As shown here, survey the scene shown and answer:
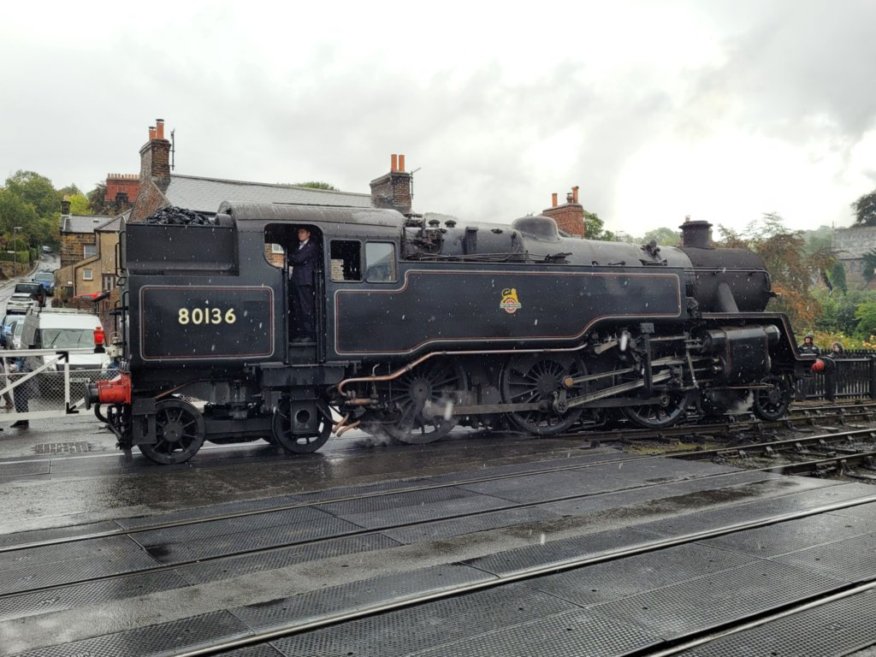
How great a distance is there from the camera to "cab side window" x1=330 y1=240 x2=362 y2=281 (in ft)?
32.2

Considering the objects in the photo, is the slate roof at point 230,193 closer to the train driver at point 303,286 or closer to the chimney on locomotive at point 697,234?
the chimney on locomotive at point 697,234

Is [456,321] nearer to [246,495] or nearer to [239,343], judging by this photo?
[239,343]

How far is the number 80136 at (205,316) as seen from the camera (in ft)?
29.6

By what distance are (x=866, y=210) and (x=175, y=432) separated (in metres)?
95.0

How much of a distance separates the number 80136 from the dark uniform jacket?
988 millimetres

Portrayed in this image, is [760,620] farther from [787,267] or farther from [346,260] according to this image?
[787,267]

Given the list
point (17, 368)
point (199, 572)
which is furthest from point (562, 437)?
point (17, 368)

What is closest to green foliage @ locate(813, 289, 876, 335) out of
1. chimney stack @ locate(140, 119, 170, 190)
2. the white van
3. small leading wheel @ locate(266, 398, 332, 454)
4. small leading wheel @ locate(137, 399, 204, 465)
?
chimney stack @ locate(140, 119, 170, 190)

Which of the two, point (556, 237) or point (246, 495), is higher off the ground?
point (556, 237)

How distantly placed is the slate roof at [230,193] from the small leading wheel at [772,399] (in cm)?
1601

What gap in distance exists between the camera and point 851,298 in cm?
4459

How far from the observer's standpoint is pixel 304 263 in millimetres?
9750

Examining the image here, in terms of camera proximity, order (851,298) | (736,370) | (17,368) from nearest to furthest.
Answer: (736,370), (17,368), (851,298)

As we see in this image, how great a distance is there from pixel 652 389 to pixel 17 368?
40.7ft
